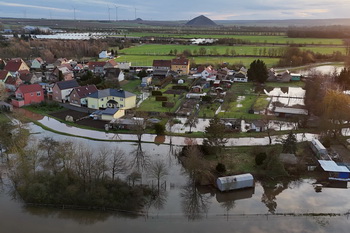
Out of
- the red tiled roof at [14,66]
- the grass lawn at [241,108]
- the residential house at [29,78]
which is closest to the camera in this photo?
the grass lawn at [241,108]

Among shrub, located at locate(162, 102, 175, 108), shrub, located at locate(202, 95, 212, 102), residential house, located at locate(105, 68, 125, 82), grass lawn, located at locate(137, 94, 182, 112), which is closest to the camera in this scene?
grass lawn, located at locate(137, 94, 182, 112)

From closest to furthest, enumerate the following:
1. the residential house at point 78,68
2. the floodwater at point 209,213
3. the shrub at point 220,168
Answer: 1. the floodwater at point 209,213
2. the shrub at point 220,168
3. the residential house at point 78,68

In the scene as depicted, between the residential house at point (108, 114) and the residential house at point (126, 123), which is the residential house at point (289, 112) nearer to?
the residential house at point (126, 123)

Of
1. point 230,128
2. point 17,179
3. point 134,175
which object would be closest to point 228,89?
point 230,128

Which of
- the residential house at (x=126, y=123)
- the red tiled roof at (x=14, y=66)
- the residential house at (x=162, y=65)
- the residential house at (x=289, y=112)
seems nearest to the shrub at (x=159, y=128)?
the residential house at (x=126, y=123)

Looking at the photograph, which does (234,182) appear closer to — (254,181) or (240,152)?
(254,181)

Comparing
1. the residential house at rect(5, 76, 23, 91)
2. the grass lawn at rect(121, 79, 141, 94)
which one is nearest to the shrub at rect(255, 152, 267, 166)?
the grass lawn at rect(121, 79, 141, 94)

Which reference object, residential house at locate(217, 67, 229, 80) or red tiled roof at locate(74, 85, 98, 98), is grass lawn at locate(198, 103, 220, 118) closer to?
red tiled roof at locate(74, 85, 98, 98)
